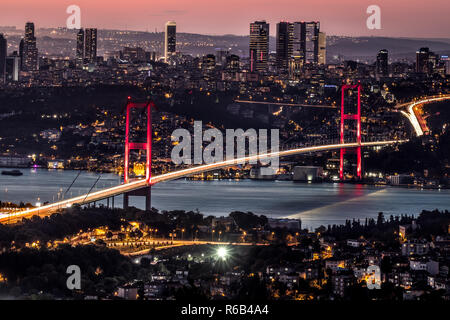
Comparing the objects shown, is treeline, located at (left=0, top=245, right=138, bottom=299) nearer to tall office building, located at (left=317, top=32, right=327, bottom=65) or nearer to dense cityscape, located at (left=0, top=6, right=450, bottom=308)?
Result: dense cityscape, located at (left=0, top=6, right=450, bottom=308)

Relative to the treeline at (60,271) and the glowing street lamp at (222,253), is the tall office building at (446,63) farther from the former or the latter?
the treeline at (60,271)

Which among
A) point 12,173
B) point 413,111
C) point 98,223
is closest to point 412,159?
point 413,111

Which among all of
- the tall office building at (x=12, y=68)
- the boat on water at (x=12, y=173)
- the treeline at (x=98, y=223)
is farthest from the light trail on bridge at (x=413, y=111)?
the treeline at (x=98, y=223)

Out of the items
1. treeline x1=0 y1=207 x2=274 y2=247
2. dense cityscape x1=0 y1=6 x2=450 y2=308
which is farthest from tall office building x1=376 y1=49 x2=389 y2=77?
treeline x1=0 y1=207 x2=274 y2=247

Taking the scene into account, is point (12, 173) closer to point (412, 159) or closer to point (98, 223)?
point (412, 159)

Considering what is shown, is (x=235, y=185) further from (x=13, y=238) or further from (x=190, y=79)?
(x=190, y=79)
